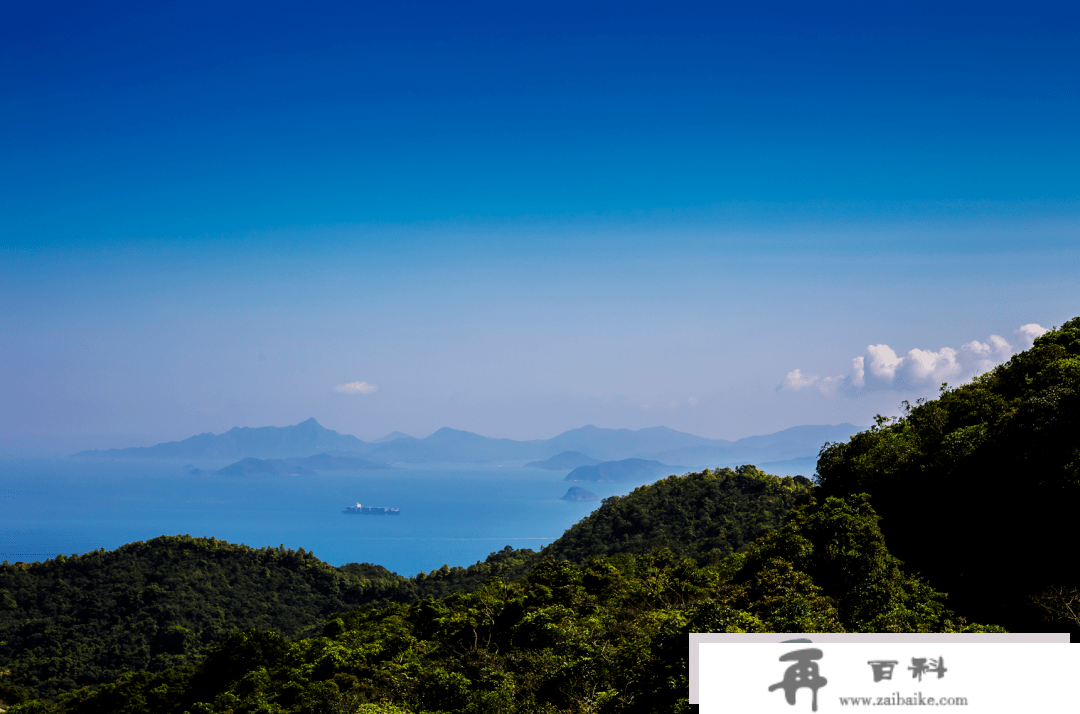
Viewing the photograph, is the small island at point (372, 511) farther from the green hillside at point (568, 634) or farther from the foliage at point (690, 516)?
the green hillside at point (568, 634)

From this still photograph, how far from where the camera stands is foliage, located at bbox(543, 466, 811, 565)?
4575 cm

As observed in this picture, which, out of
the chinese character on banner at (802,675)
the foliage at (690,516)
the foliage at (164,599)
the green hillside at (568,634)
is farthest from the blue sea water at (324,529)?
the chinese character on banner at (802,675)

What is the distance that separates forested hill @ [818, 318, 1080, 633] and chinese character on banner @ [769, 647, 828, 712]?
722 cm

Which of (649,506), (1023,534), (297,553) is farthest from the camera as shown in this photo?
(297,553)

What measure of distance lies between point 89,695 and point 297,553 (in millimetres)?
31672

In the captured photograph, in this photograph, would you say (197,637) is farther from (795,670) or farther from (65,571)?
(795,670)

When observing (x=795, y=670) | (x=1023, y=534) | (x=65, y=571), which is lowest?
(x=65, y=571)

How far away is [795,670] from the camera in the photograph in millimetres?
5578

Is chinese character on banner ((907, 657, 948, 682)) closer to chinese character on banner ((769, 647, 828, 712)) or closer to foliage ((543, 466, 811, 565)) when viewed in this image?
chinese character on banner ((769, 647, 828, 712))

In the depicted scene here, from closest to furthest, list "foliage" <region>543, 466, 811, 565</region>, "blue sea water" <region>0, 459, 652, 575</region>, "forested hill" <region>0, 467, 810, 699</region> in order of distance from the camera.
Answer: "forested hill" <region>0, 467, 810, 699</region>, "foliage" <region>543, 466, 811, 565</region>, "blue sea water" <region>0, 459, 652, 575</region>

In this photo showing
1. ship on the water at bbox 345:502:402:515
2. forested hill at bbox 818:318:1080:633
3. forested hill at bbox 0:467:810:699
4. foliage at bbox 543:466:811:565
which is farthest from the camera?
ship on the water at bbox 345:502:402:515

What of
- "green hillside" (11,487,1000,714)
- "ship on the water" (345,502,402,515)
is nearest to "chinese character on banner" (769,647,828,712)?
"green hillside" (11,487,1000,714)

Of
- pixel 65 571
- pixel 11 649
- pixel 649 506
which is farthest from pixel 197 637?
pixel 649 506

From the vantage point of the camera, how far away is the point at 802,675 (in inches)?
219
